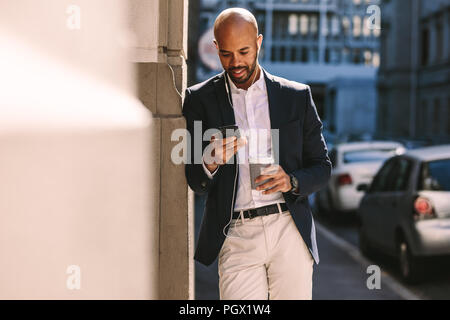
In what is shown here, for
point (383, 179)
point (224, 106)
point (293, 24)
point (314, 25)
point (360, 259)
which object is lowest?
point (360, 259)

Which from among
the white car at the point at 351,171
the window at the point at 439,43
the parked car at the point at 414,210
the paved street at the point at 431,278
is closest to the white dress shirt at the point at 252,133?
the paved street at the point at 431,278

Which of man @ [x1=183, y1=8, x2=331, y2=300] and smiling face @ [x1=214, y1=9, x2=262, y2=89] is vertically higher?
smiling face @ [x1=214, y1=9, x2=262, y2=89]

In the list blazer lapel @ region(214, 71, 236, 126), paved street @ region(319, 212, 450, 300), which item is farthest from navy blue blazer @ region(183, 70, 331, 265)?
paved street @ region(319, 212, 450, 300)

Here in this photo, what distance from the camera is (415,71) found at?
5681 centimetres

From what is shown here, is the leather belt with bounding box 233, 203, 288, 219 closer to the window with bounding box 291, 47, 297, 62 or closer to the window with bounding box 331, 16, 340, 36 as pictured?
the window with bounding box 291, 47, 297, 62

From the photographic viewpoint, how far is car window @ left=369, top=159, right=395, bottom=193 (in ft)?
30.4

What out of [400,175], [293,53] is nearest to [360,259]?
[400,175]

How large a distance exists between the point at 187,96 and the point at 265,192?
65cm

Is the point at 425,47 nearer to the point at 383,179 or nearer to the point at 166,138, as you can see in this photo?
the point at 383,179

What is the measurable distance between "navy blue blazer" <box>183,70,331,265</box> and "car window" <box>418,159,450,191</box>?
4.74 meters

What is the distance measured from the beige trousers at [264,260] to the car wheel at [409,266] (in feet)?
16.0

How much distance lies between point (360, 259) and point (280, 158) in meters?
6.70

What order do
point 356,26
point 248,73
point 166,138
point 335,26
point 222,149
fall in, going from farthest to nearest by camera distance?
point 335,26 → point 356,26 → point 166,138 → point 248,73 → point 222,149

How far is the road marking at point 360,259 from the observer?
295 inches
